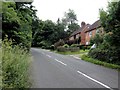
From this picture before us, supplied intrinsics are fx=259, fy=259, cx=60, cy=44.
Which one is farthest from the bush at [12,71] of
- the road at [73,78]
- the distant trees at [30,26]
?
the distant trees at [30,26]

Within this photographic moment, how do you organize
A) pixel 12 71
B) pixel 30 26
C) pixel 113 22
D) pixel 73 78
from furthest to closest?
pixel 30 26 → pixel 113 22 → pixel 73 78 → pixel 12 71

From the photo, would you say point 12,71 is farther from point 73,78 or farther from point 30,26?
point 30,26

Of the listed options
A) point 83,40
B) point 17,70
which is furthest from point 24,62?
point 83,40

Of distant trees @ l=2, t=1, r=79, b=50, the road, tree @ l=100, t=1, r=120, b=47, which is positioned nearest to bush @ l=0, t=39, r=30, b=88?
the road

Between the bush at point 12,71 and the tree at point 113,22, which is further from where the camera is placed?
the tree at point 113,22

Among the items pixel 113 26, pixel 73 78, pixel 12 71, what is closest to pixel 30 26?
pixel 113 26

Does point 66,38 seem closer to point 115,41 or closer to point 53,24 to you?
point 53,24

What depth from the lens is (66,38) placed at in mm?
98750

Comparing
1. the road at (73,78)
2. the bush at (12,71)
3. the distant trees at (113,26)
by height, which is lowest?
the road at (73,78)

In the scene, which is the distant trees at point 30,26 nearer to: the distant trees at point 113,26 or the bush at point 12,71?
the distant trees at point 113,26

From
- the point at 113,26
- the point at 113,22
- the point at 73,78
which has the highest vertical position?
the point at 113,22

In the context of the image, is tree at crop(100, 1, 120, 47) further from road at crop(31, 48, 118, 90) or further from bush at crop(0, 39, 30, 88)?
bush at crop(0, 39, 30, 88)

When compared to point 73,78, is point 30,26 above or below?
above

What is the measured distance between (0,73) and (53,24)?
90577mm
